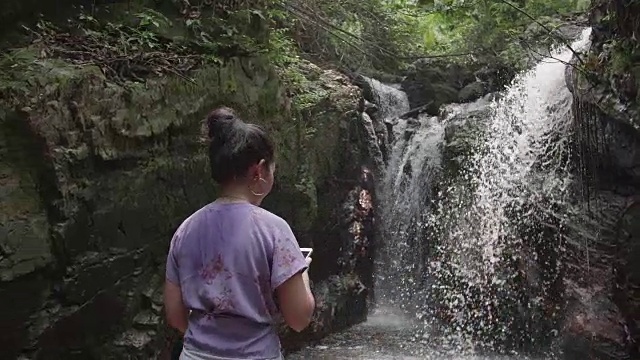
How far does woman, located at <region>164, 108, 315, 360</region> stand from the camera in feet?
5.83

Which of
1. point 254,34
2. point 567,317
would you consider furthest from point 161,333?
point 567,317

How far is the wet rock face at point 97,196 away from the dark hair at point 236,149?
6.72 ft

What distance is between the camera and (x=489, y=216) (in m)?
7.05

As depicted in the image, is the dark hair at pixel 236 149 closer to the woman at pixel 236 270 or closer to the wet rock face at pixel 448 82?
the woman at pixel 236 270

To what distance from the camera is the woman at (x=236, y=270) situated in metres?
1.78

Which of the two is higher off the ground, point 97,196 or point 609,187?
point 609,187

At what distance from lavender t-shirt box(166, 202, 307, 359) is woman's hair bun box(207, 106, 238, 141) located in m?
0.23

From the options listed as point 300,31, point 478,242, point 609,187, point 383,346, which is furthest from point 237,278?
point 300,31

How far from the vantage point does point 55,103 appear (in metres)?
3.71

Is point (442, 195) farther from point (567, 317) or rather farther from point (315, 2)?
point (315, 2)

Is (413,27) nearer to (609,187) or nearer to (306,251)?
(609,187)

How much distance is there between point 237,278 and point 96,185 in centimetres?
242

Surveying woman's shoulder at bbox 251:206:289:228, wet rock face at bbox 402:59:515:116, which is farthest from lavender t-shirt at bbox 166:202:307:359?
wet rock face at bbox 402:59:515:116

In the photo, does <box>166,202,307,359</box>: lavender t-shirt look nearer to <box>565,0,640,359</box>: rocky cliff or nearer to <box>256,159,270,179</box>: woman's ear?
<box>256,159,270,179</box>: woman's ear
